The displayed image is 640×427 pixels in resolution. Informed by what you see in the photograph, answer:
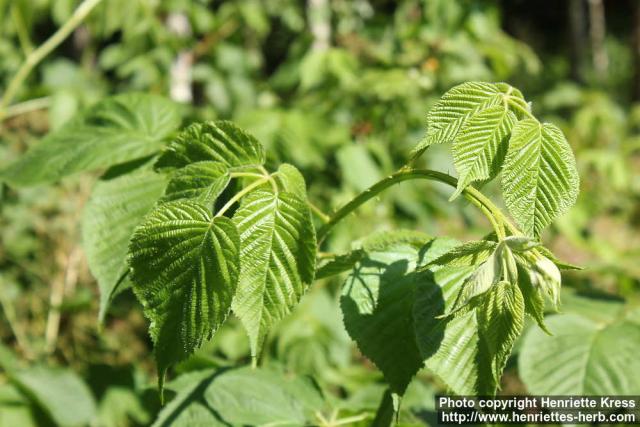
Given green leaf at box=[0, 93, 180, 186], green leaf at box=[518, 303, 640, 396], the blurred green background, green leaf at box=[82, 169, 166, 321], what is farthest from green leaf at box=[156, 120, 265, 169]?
green leaf at box=[518, 303, 640, 396]

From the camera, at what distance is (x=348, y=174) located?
199 centimetres

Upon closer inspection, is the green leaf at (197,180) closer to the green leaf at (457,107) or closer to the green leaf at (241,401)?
the green leaf at (457,107)

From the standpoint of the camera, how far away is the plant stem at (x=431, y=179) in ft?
2.28

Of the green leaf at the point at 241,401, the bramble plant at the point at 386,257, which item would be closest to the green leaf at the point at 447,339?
the bramble plant at the point at 386,257

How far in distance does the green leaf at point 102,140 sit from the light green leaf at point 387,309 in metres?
0.44

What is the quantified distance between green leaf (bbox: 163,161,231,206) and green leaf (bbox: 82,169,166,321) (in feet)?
0.45

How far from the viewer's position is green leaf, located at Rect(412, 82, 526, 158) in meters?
0.71

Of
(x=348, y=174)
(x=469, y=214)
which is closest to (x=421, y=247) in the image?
(x=348, y=174)

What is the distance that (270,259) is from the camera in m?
0.70

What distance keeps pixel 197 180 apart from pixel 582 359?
0.76 m

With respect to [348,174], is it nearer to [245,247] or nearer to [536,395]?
[536,395]

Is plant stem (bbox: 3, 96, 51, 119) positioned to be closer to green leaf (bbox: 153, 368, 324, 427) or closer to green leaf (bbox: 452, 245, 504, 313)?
green leaf (bbox: 153, 368, 324, 427)

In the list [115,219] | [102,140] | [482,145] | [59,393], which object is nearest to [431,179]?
[482,145]

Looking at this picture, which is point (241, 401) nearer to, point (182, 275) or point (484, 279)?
point (182, 275)
